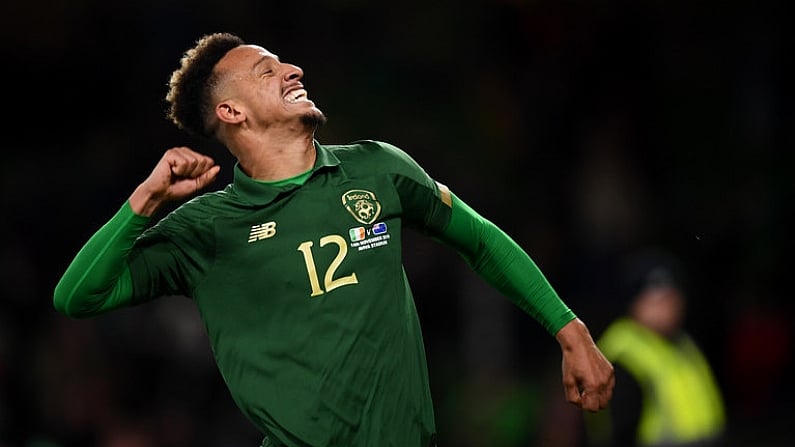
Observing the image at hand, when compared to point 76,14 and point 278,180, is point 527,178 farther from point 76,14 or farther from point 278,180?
point 278,180

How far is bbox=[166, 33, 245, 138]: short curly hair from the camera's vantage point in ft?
14.0

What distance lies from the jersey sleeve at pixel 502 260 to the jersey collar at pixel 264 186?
1.40 ft

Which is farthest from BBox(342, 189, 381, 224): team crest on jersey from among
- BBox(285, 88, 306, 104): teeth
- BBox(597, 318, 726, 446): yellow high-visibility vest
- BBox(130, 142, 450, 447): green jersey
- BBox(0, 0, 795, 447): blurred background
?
BBox(0, 0, 795, 447): blurred background

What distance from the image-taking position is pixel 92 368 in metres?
8.95

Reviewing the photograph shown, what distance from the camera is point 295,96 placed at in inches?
164

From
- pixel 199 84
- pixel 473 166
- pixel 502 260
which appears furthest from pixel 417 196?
pixel 473 166

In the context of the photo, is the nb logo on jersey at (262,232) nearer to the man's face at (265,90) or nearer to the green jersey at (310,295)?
the green jersey at (310,295)

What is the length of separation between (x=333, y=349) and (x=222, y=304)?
1.22 feet

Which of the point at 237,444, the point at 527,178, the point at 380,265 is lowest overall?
the point at 237,444

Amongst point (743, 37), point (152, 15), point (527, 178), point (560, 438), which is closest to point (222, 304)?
point (560, 438)

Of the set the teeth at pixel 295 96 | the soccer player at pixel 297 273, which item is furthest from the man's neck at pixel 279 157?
the teeth at pixel 295 96

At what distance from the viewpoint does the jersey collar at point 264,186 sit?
399 cm

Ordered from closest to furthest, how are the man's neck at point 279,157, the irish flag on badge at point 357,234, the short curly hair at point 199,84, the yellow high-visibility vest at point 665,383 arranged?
the irish flag on badge at point 357,234, the man's neck at point 279,157, the short curly hair at point 199,84, the yellow high-visibility vest at point 665,383

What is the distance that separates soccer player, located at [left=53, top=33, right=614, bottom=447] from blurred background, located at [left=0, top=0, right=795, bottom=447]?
4.53 metres
